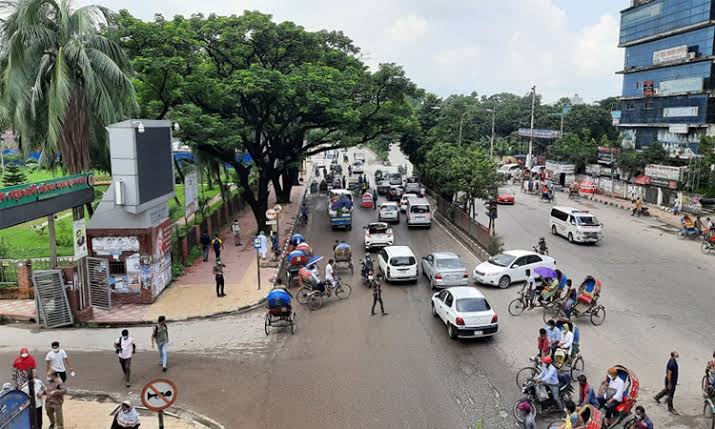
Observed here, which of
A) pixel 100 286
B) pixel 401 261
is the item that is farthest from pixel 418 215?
pixel 100 286

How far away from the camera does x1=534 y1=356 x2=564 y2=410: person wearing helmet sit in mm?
12395

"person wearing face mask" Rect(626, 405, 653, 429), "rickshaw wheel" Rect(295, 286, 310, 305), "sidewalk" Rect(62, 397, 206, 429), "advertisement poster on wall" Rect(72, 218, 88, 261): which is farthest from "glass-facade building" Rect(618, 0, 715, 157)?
"sidewalk" Rect(62, 397, 206, 429)

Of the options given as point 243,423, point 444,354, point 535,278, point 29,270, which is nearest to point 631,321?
point 535,278

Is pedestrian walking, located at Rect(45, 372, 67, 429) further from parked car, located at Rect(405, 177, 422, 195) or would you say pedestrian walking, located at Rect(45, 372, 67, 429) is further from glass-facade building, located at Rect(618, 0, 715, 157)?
glass-facade building, located at Rect(618, 0, 715, 157)

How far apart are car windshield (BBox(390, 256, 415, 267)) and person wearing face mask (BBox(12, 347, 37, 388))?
1392 cm

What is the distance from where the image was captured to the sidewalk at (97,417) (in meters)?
12.1

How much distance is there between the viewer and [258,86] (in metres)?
28.1

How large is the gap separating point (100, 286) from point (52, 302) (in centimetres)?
198

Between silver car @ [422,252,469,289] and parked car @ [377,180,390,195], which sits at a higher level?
→ parked car @ [377,180,390,195]

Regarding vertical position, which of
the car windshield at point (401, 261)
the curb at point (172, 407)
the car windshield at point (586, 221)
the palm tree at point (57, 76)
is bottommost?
the curb at point (172, 407)

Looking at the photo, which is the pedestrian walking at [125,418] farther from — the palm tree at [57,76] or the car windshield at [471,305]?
the palm tree at [57,76]

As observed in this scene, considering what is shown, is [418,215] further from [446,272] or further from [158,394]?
[158,394]

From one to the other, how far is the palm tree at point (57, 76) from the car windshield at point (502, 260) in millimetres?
15673

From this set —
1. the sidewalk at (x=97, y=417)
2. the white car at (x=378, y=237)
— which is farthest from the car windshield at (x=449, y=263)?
the sidewalk at (x=97, y=417)
